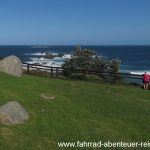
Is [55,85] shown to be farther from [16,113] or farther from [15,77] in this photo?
[16,113]

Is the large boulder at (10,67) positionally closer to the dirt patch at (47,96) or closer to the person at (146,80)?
the dirt patch at (47,96)

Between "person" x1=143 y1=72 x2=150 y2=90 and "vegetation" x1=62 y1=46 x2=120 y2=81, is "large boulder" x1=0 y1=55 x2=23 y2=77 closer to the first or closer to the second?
"person" x1=143 y1=72 x2=150 y2=90

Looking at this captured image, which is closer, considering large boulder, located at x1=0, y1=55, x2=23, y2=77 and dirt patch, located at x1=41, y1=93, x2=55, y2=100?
dirt patch, located at x1=41, y1=93, x2=55, y2=100

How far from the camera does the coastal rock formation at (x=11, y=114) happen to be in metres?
15.2

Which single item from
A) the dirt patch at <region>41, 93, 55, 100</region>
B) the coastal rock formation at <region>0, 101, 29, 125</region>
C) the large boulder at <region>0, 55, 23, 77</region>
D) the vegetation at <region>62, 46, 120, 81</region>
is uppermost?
the large boulder at <region>0, 55, 23, 77</region>

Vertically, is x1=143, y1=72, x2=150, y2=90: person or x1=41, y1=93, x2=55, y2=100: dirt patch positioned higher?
x1=41, y1=93, x2=55, y2=100: dirt patch

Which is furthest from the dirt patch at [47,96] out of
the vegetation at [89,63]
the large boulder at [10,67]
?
the vegetation at [89,63]

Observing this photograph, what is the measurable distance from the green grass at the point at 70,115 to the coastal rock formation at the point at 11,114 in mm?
308

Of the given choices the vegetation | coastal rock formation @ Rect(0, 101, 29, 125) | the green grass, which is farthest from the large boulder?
the vegetation

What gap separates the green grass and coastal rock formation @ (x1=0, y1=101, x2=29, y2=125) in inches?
12.1

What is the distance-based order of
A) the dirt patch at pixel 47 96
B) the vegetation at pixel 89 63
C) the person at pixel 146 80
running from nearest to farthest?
the dirt patch at pixel 47 96 < the person at pixel 146 80 < the vegetation at pixel 89 63

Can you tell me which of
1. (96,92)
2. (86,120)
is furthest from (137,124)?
(96,92)

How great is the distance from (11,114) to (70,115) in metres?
2.98

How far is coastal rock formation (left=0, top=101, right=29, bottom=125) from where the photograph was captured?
15172 mm
